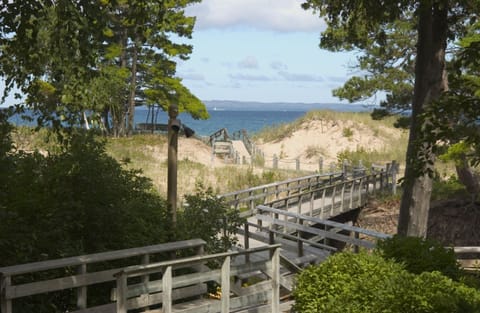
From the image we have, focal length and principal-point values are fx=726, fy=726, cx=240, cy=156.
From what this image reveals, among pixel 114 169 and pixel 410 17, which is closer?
pixel 114 169

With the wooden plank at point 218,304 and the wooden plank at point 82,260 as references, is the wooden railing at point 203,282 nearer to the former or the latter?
the wooden plank at point 218,304

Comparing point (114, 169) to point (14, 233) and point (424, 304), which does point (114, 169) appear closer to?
point (14, 233)

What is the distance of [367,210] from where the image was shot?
28297 mm

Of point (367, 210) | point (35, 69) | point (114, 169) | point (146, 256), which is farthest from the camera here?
point (367, 210)

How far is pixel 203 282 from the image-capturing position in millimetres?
9555

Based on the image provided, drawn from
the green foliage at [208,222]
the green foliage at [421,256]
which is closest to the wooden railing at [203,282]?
the green foliage at [208,222]

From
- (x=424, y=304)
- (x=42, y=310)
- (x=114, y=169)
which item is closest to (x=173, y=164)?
(x=114, y=169)

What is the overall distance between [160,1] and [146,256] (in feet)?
Answer: 10.8

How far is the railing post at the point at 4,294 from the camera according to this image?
723 centimetres

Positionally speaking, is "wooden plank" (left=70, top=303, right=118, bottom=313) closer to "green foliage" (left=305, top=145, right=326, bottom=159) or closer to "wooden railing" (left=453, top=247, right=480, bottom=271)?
"wooden railing" (left=453, top=247, right=480, bottom=271)

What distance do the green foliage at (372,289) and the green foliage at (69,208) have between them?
8.05 feet

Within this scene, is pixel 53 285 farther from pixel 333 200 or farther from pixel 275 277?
pixel 333 200

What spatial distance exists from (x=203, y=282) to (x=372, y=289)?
219 centimetres

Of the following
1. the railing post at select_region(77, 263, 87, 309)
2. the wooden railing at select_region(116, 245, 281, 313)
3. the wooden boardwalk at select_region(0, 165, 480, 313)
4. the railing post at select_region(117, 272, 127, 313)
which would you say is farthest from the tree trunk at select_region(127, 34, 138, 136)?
the railing post at select_region(117, 272, 127, 313)
